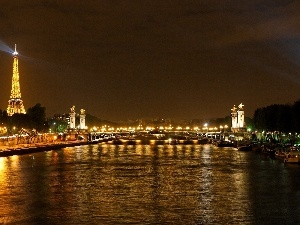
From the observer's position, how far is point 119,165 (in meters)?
35.7

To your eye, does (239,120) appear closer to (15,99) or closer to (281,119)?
(15,99)

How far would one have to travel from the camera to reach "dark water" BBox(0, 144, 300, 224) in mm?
17719

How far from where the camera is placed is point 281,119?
195 feet

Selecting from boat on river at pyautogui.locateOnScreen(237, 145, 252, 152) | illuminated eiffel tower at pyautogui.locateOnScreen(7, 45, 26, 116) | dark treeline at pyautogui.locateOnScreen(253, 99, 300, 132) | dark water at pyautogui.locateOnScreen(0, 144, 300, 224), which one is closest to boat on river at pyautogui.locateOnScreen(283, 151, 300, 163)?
dark water at pyautogui.locateOnScreen(0, 144, 300, 224)

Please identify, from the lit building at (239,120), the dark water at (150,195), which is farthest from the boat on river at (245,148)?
the lit building at (239,120)

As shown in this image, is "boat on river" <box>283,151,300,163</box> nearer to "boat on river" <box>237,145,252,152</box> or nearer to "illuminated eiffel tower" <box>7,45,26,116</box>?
"boat on river" <box>237,145,252,152</box>

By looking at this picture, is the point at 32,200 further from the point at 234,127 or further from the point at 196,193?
the point at 234,127

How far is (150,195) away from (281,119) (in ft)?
130

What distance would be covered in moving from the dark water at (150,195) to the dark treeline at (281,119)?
20.8 metres

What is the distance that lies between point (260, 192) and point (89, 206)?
21.7 ft

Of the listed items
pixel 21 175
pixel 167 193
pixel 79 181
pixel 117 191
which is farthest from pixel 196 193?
pixel 21 175

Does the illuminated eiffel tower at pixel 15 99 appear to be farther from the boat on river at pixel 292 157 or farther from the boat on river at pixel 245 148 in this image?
the boat on river at pixel 292 157

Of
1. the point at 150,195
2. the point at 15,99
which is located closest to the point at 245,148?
the point at 15,99

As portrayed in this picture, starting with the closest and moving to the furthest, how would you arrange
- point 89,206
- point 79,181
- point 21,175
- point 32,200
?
point 89,206 < point 32,200 < point 79,181 < point 21,175
